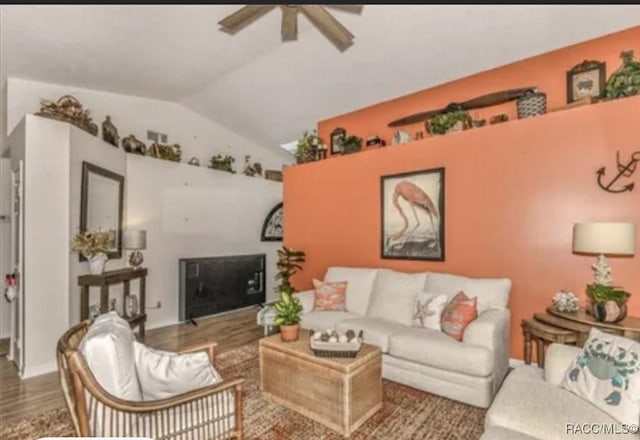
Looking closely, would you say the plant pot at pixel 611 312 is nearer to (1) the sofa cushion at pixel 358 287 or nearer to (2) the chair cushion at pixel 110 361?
(1) the sofa cushion at pixel 358 287

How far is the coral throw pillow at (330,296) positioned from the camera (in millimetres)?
4012

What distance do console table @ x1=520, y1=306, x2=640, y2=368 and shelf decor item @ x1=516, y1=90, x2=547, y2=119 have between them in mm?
1883

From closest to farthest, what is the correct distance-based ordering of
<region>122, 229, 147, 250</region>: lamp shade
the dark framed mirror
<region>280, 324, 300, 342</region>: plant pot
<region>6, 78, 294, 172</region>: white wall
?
<region>280, 324, 300, 342</region>: plant pot, the dark framed mirror, <region>6, 78, 294, 172</region>: white wall, <region>122, 229, 147, 250</region>: lamp shade

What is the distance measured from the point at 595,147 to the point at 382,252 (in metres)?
2.40

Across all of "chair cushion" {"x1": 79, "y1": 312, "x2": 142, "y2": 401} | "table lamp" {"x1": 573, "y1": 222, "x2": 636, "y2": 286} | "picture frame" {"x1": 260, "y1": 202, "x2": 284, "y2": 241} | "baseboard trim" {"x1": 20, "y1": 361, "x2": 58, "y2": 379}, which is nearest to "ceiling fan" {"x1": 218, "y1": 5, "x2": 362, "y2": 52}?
"chair cushion" {"x1": 79, "y1": 312, "x2": 142, "y2": 401}

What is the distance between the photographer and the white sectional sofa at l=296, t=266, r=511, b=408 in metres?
2.74

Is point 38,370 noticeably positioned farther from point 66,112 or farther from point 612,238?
point 612,238

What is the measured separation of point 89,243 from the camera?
12.6ft

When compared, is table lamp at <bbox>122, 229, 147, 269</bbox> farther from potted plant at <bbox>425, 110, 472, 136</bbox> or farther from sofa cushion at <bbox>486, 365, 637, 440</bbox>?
sofa cushion at <bbox>486, 365, 637, 440</bbox>

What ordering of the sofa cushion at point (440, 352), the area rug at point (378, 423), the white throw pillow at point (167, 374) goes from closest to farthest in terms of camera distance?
the white throw pillow at point (167, 374), the area rug at point (378, 423), the sofa cushion at point (440, 352)

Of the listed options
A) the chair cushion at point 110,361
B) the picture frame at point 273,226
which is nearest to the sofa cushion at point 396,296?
the chair cushion at point 110,361

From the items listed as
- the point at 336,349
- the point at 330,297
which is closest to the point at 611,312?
the point at 336,349

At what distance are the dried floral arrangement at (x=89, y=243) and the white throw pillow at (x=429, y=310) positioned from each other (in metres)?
3.49

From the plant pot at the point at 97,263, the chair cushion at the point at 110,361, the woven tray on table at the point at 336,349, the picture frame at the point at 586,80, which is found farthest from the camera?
the plant pot at the point at 97,263
